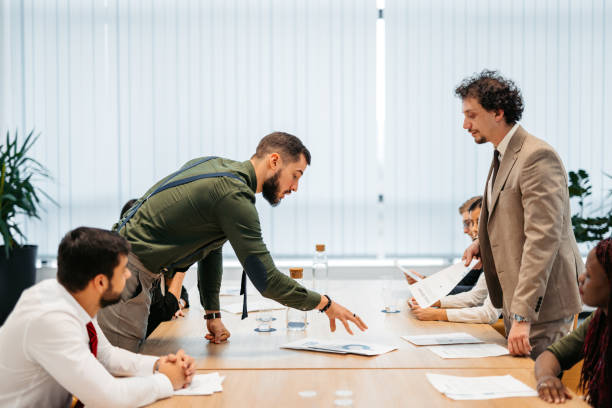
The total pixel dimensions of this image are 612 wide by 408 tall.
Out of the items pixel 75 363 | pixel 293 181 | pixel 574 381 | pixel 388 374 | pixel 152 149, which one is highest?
pixel 152 149

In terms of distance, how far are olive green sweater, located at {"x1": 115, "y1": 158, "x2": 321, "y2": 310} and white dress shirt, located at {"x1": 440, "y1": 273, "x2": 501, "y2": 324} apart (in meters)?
0.80

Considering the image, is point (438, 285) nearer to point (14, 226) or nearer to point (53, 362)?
point (53, 362)

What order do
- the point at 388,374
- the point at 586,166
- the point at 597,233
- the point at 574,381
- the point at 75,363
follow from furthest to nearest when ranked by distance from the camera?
the point at 586,166, the point at 597,233, the point at 574,381, the point at 388,374, the point at 75,363

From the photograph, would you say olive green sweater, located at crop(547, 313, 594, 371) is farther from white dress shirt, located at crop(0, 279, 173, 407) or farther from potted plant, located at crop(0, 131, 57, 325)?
potted plant, located at crop(0, 131, 57, 325)

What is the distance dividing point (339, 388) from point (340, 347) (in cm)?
40

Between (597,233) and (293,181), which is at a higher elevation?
(293,181)

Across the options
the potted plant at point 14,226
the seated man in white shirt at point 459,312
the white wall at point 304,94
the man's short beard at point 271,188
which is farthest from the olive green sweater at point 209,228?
the potted plant at point 14,226

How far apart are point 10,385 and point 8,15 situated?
444 cm

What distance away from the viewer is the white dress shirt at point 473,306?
239 cm

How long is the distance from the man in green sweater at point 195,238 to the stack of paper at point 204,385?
1.19 feet

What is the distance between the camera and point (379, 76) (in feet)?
16.1

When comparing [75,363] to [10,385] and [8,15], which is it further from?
[8,15]

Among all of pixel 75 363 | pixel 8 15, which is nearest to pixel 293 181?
pixel 75 363

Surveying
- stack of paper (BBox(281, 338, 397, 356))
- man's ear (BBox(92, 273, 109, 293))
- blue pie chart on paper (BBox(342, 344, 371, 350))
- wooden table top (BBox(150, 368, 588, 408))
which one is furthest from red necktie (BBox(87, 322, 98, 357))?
blue pie chart on paper (BBox(342, 344, 371, 350))
